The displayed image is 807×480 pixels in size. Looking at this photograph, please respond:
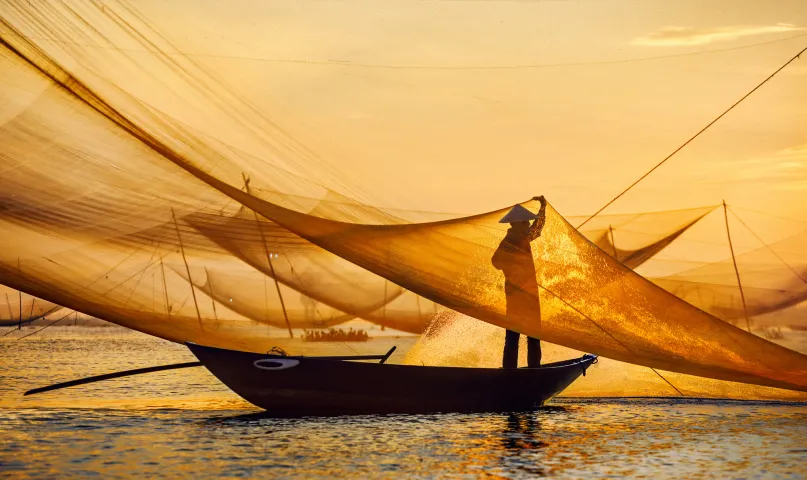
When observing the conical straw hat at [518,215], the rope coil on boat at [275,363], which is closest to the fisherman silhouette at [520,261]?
the conical straw hat at [518,215]

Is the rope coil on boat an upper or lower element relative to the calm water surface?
upper

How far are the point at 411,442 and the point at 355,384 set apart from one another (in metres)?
1.62

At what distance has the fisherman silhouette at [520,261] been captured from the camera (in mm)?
12008

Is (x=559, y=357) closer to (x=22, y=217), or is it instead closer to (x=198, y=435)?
(x=198, y=435)

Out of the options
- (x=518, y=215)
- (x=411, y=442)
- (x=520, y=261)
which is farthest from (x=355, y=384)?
(x=518, y=215)

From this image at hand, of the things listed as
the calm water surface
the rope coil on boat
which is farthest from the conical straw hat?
the rope coil on boat

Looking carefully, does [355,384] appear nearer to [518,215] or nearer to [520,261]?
[520,261]

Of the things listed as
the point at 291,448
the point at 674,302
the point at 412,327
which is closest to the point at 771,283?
the point at 412,327

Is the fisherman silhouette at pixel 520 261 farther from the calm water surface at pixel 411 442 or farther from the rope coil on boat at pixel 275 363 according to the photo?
the rope coil on boat at pixel 275 363

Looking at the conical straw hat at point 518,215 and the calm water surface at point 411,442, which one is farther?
the conical straw hat at point 518,215

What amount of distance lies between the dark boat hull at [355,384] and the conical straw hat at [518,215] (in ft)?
7.42

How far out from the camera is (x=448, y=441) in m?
11.6

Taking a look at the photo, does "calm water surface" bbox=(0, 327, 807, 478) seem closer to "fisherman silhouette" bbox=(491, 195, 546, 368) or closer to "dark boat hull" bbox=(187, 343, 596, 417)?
"dark boat hull" bbox=(187, 343, 596, 417)

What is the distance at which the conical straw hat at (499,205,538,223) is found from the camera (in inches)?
492
